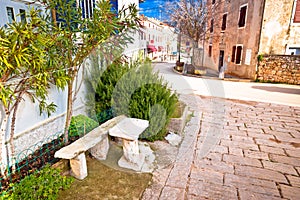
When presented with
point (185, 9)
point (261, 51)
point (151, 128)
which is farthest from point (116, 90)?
point (185, 9)

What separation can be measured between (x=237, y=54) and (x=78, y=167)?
12519 millimetres

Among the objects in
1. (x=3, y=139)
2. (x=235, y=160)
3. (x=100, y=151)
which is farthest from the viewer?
(x=235, y=160)

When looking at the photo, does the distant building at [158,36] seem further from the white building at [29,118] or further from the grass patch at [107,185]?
the grass patch at [107,185]

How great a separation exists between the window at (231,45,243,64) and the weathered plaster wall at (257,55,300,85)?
5.26 feet

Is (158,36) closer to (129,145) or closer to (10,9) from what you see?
(10,9)

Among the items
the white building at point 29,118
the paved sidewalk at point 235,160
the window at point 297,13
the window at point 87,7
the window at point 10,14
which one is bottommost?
the paved sidewalk at point 235,160

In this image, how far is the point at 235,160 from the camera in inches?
125

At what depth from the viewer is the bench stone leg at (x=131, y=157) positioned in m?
2.80

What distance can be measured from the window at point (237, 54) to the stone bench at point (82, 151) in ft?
37.7

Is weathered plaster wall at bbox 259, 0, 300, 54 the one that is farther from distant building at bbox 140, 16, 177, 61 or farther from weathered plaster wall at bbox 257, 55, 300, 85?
distant building at bbox 140, 16, 177, 61

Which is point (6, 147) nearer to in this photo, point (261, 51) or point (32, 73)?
point (32, 73)

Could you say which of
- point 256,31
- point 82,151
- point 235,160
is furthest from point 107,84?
point 256,31

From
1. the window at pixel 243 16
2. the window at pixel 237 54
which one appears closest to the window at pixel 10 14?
the window at pixel 237 54

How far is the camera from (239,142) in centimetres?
381
